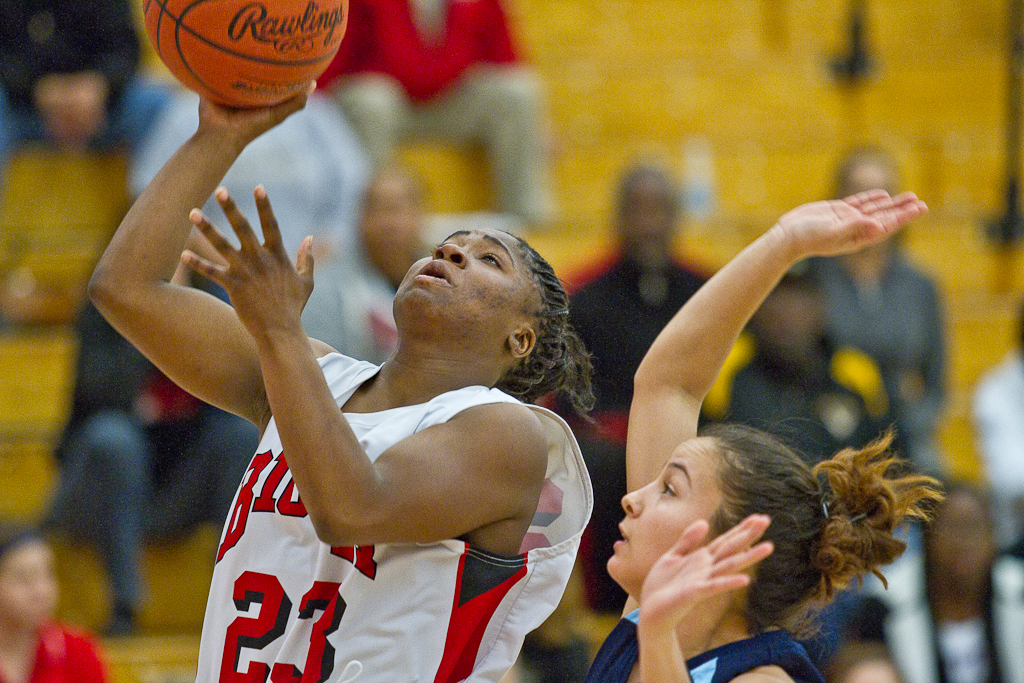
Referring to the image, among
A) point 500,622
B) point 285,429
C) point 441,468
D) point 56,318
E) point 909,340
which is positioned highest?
point 285,429

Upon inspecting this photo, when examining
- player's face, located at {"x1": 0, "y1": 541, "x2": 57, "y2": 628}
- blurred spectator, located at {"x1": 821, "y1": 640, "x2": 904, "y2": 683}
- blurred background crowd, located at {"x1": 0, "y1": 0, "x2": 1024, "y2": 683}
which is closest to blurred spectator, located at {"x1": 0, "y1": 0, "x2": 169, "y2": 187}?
blurred background crowd, located at {"x1": 0, "y1": 0, "x2": 1024, "y2": 683}

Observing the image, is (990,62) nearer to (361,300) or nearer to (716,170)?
(716,170)

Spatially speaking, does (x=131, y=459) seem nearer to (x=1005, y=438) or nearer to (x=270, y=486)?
(x=270, y=486)

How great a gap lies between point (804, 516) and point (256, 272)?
103cm

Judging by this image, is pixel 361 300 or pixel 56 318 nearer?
pixel 361 300

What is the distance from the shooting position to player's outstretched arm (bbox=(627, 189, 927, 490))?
2480 mm

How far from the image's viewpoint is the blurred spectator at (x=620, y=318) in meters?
4.29

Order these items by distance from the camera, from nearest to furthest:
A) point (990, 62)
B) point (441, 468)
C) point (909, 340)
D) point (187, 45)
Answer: point (441, 468), point (187, 45), point (909, 340), point (990, 62)

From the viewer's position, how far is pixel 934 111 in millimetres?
7918

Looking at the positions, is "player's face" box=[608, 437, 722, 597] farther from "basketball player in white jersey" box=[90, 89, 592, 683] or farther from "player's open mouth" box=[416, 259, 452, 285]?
"player's open mouth" box=[416, 259, 452, 285]

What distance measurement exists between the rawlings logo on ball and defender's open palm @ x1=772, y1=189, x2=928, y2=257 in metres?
0.97

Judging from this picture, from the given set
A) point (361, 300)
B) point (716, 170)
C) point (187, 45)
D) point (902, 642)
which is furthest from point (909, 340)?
point (187, 45)

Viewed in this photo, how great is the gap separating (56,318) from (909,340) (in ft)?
12.1

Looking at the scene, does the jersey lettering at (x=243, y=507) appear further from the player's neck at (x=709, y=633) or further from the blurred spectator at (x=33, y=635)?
the blurred spectator at (x=33, y=635)
